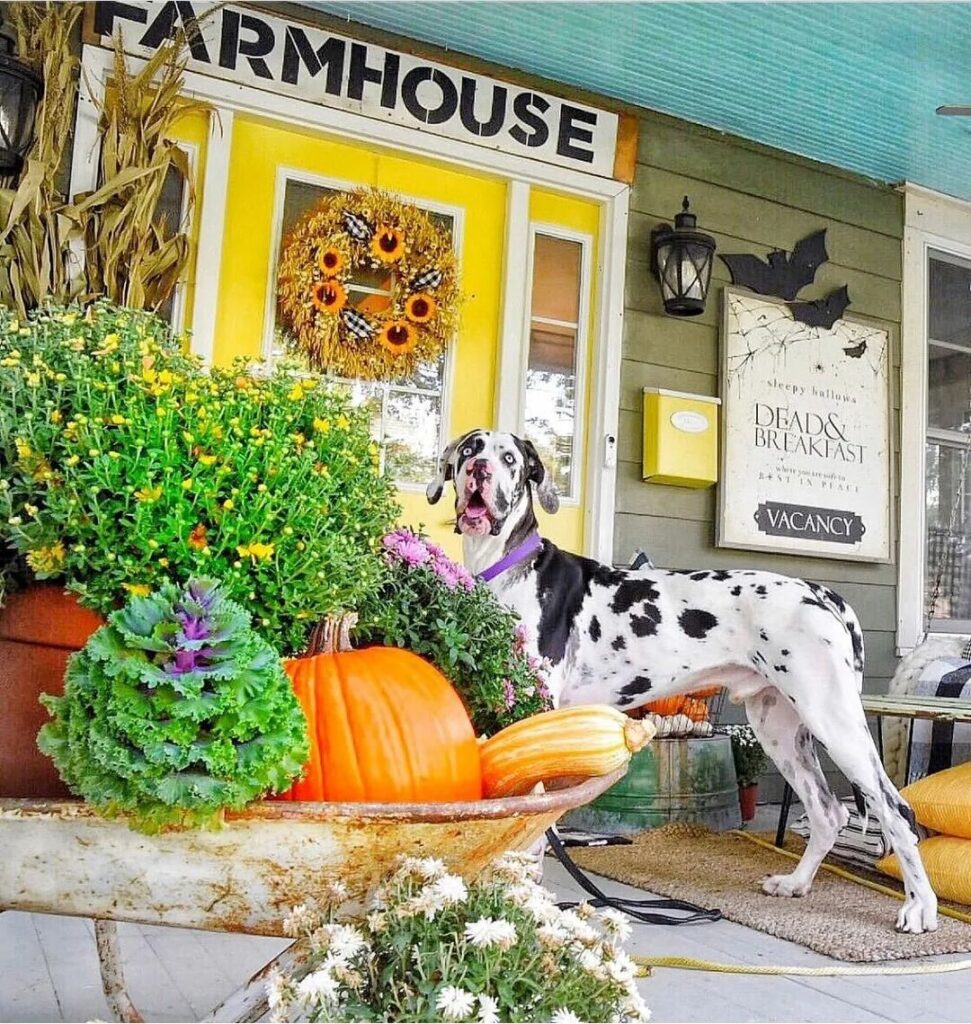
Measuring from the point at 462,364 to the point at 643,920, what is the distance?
8.22 ft

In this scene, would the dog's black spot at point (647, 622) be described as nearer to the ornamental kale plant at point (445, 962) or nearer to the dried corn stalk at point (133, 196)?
the dried corn stalk at point (133, 196)

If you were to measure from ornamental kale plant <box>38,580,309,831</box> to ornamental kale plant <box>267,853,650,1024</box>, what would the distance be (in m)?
0.17

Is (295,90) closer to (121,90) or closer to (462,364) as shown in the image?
(121,90)

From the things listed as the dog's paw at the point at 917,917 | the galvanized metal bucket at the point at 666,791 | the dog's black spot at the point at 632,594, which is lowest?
the dog's paw at the point at 917,917

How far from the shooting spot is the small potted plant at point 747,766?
4344 mm

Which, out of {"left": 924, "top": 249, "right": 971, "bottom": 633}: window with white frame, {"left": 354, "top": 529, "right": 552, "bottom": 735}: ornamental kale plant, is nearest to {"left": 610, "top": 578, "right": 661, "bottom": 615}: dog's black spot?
{"left": 354, "top": 529, "right": 552, "bottom": 735}: ornamental kale plant

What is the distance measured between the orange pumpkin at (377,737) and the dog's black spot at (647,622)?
208 centimetres

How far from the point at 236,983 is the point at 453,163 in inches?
136

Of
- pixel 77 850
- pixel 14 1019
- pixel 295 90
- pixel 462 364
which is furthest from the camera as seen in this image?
pixel 462 364

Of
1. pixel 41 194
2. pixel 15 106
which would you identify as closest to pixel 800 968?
pixel 41 194

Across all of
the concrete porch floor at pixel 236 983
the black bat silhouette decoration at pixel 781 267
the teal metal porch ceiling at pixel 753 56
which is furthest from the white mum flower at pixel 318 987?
the black bat silhouette decoration at pixel 781 267

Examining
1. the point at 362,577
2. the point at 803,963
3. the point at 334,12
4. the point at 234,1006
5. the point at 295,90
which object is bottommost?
the point at 803,963

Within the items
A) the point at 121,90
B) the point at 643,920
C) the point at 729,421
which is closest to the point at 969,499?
the point at 729,421

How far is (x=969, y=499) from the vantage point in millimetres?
5645
